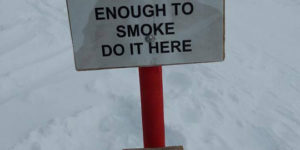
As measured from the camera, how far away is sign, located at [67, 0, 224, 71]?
3.59ft

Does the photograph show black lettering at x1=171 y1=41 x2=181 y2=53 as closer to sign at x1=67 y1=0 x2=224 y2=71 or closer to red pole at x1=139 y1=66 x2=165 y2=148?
sign at x1=67 y1=0 x2=224 y2=71

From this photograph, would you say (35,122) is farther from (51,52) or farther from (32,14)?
(32,14)

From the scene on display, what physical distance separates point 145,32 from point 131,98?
147cm

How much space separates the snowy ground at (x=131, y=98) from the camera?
7.32ft

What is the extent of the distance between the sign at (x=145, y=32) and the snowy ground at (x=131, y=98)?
1.15 meters

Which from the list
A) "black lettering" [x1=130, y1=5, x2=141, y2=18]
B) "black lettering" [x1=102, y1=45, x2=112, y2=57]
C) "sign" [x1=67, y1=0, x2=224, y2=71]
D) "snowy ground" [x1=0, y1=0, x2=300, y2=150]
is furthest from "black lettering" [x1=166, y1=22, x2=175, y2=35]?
"snowy ground" [x1=0, y1=0, x2=300, y2=150]

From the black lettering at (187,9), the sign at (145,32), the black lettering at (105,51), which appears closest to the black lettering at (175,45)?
the sign at (145,32)

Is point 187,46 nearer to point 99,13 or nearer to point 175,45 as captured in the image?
point 175,45

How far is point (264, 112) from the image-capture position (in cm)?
247

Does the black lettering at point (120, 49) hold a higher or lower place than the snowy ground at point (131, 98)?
higher

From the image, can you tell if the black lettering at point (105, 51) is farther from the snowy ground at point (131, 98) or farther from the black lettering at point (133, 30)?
the snowy ground at point (131, 98)

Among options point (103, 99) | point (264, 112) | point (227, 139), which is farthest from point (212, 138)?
point (103, 99)

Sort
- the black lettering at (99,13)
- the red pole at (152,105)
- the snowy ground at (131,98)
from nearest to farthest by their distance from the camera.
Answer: the black lettering at (99,13) → the red pole at (152,105) → the snowy ground at (131,98)

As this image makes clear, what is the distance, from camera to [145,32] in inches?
44.1
